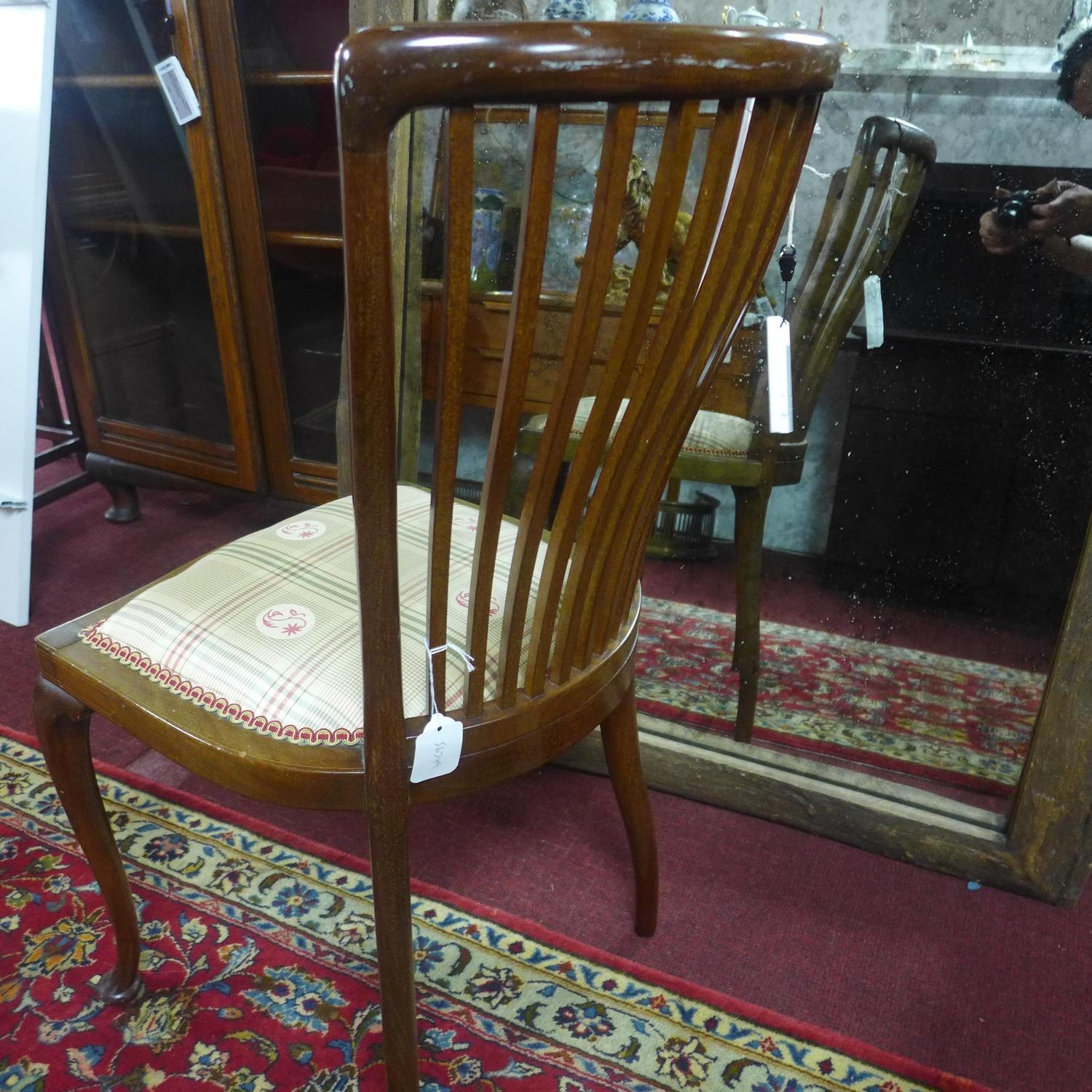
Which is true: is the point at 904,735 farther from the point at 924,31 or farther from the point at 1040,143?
the point at 924,31

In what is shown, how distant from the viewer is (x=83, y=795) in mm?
872

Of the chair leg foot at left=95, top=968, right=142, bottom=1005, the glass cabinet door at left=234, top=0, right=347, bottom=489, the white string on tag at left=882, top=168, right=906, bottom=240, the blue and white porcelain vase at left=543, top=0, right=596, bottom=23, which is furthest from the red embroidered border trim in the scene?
the glass cabinet door at left=234, top=0, right=347, bottom=489

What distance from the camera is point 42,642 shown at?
2.74ft

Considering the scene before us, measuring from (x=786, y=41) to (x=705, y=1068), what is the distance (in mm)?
969

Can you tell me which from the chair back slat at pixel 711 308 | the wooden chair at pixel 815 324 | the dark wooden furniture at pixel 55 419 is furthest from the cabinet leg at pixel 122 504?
the chair back slat at pixel 711 308

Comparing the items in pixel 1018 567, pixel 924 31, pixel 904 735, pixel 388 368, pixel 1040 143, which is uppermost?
pixel 924 31

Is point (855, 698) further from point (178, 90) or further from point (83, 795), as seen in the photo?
point (178, 90)

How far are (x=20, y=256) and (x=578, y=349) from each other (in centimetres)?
154

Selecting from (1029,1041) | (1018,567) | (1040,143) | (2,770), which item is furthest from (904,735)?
(2,770)

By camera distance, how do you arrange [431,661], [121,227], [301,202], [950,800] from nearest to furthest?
1. [431,661]
2. [950,800]
3. [301,202]
4. [121,227]

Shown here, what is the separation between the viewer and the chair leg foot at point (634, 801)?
985mm

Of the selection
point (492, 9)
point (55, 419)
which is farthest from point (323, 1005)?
point (55, 419)

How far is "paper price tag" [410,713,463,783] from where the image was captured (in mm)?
686

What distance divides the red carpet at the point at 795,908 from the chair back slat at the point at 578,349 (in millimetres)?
591
